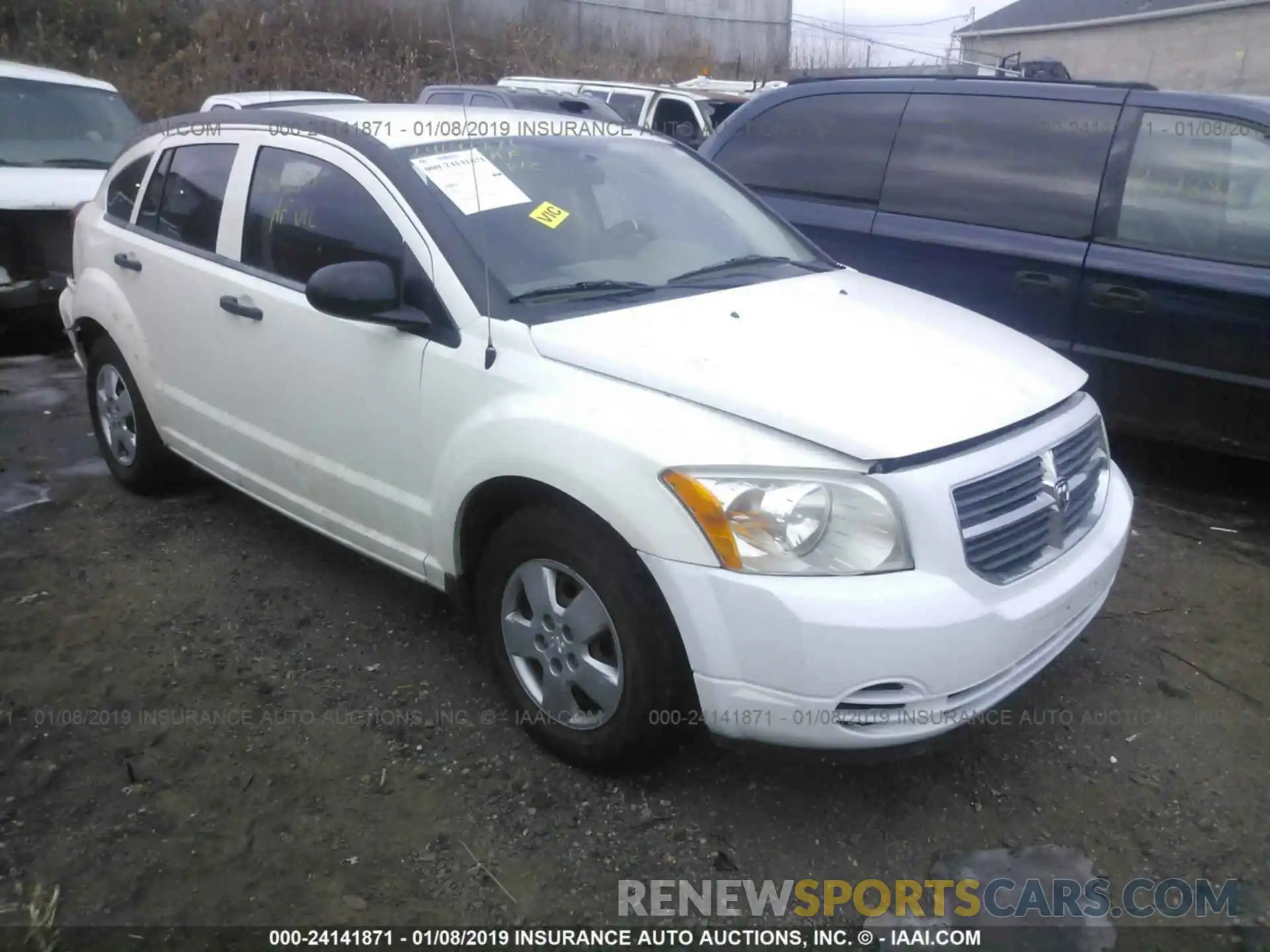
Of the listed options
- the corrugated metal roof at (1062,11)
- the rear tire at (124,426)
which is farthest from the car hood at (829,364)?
the corrugated metal roof at (1062,11)

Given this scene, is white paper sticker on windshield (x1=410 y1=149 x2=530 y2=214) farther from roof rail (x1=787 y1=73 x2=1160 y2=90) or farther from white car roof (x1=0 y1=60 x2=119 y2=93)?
white car roof (x1=0 y1=60 x2=119 y2=93)

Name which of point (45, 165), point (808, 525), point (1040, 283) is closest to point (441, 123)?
point (808, 525)

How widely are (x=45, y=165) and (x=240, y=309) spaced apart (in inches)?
208

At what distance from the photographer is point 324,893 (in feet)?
8.07

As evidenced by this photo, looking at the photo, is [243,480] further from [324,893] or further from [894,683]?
[894,683]

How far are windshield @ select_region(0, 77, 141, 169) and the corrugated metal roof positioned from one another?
3370 cm

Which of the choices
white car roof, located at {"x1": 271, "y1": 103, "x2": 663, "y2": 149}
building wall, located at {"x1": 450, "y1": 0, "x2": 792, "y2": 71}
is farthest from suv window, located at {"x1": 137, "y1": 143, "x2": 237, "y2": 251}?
building wall, located at {"x1": 450, "y1": 0, "x2": 792, "y2": 71}

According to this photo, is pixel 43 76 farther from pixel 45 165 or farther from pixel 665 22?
pixel 665 22

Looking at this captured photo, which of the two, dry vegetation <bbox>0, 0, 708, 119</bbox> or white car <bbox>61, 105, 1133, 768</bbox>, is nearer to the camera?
white car <bbox>61, 105, 1133, 768</bbox>

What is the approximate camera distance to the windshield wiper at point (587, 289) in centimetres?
294

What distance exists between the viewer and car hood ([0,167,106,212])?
6914mm

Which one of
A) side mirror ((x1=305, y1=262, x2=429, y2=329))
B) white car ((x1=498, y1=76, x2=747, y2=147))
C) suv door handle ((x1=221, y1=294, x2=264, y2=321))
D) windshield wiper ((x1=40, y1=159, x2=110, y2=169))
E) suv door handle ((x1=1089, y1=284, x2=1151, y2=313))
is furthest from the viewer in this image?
white car ((x1=498, y1=76, x2=747, y2=147))

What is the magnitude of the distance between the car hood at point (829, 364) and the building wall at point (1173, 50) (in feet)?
94.9

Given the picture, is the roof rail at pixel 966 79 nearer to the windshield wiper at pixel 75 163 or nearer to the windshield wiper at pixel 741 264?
the windshield wiper at pixel 741 264
